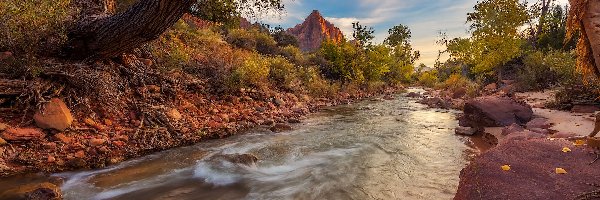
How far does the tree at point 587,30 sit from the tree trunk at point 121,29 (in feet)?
18.9

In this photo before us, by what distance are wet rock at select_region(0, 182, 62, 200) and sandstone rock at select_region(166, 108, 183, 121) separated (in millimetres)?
3523

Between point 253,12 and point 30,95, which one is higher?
point 253,12

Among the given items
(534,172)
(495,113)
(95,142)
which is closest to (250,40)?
(495,113)

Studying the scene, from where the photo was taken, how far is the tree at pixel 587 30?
297 cm

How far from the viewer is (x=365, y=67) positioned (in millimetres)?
27891

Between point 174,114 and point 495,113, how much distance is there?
28.8ft

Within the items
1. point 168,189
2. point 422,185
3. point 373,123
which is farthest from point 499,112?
point 168,189

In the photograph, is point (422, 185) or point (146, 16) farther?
point (146, 16)

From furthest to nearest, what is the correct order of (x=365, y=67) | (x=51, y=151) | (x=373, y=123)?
(x=365, y=67), (x=373, y=123), (x=51, y=151)

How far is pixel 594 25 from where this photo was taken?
117 inches

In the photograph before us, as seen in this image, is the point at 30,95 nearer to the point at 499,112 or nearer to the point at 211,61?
the point at 211,61

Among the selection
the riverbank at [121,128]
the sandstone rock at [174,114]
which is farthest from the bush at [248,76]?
the sandstone rock at [174,114]

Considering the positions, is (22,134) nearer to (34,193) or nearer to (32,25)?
(34,193)

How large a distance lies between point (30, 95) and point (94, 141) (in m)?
1.34
